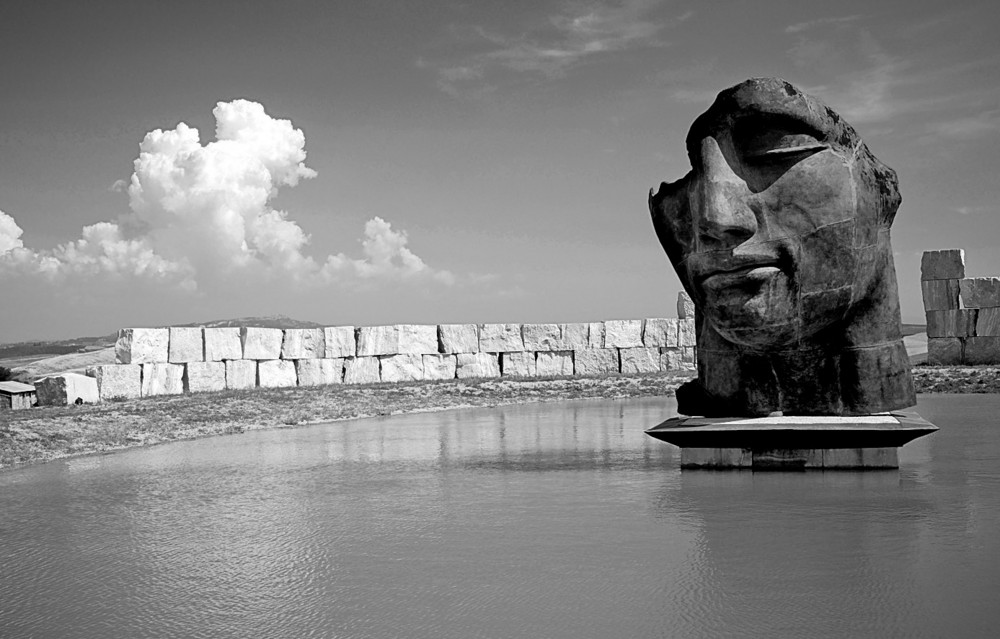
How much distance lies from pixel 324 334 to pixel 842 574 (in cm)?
1579

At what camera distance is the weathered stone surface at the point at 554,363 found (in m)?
20.0

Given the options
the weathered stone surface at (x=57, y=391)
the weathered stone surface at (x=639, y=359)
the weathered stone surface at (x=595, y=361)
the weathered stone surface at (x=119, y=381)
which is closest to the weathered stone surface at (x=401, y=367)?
the weathered stone surface at (x=595, y=361)

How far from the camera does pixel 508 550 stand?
13.2ft

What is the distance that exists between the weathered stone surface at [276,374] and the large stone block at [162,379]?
1697mm

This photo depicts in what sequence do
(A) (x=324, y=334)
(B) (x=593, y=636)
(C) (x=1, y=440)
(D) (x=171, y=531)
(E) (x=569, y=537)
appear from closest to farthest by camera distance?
(B) (x=593, y=636), (E) (x=569, y=537), (D) (x=171, y=531), (C) (x=1, y=440), (A) (x=324, y=334)

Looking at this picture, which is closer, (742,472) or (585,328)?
(742,472)

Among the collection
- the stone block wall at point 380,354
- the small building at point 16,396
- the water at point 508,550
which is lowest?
the water at point 508,550

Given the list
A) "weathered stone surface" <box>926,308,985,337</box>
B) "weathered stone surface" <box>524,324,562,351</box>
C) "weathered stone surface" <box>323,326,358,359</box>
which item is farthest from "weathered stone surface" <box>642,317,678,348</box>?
"weathered stone surface" <box>323,326,358,359</box>

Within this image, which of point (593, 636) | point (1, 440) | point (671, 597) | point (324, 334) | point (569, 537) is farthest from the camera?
point (324, 334)

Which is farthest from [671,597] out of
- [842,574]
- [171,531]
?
[171,531]

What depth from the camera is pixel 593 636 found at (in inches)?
117

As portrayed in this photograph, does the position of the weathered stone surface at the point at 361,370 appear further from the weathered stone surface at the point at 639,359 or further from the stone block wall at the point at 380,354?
the weathered stone surface at the point at 639,359

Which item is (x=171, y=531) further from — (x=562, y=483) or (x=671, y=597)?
(x=671, y=597)

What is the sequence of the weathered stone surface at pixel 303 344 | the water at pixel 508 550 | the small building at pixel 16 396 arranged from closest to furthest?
the water at pixel 508 550 → the small building at pixel 16 396 → the weathered stone surface at pixel 303 344
